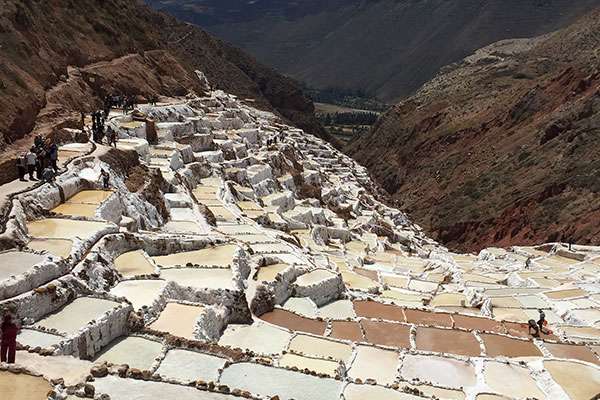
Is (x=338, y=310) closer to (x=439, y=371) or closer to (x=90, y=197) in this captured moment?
(x=439, y=371)

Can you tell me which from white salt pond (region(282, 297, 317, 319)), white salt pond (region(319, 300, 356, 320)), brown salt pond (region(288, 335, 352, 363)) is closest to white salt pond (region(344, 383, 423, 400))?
brown salt pond (region(288, 335, 352, 363))

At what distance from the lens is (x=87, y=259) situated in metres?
12.8

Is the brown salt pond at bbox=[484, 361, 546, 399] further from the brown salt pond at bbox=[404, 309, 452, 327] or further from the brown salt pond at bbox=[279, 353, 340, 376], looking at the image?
the brown salt pond at bbox=[404, 309, 452, 327]

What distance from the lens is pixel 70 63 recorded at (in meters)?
35.8

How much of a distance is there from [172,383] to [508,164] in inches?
1948

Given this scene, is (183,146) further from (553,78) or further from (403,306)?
(553,78)

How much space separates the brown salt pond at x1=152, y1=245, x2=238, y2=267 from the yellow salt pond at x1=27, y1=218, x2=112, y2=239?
167cm

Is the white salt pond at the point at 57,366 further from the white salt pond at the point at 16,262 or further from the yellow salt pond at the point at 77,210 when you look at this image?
the yellow salt pond at the point at 77,210

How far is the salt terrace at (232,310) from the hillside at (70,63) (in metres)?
3.17

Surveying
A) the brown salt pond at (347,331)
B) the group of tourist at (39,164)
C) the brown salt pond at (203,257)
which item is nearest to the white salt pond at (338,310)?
the brown salt pond at (347,331)

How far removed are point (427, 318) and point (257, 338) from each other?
18.6 feet

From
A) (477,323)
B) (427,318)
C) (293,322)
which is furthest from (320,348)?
(477,323)

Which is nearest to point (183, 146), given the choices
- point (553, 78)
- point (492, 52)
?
point (553, 78)

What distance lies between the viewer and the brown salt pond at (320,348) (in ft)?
41.5
